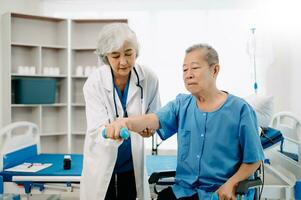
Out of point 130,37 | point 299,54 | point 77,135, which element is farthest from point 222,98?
point 77,135

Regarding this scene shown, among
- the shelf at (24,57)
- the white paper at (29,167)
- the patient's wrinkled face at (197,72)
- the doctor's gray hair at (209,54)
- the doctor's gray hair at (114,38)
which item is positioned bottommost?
the white paper at (29,167)

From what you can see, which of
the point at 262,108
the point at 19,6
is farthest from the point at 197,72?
the point at 19,6

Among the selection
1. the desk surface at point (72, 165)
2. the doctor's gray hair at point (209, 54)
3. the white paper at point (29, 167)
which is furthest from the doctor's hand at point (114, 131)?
the white paper at point (29, 167)

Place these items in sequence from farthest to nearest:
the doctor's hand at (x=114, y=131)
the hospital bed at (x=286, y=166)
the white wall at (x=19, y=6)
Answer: the white wall at (x=19, y=6) < the hospital bed at (x=286, y=166) < the doctor's hand at (x=114, y=131)

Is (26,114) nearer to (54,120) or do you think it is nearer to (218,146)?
(54,120)

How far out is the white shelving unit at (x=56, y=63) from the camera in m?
4.00

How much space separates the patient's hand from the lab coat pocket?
0.75 ft

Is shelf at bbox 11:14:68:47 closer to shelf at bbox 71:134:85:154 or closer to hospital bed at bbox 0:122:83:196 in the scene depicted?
shelf at bbox 71:134:85:154

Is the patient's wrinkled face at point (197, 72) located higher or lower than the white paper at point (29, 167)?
higher

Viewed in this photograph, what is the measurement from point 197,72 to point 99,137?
56 cm

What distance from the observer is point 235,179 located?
4.46 feet

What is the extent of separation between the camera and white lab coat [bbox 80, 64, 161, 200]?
5.36 feet

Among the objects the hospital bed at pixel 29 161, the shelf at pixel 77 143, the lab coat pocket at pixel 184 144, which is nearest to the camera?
the lab coat pocket at pixel 184 144

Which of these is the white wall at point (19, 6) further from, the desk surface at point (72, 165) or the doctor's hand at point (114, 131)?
the doctor's hand at point (114, 131)
